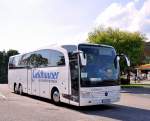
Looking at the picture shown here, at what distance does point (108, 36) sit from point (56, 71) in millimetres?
24284

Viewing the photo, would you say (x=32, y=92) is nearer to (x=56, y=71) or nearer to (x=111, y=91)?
(x=56, y=71)

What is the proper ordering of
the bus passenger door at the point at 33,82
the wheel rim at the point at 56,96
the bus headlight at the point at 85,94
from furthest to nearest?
the bus passenger door at the point at 33,82 → the wheel rim at the point at 56,96 → the bus headlight at the point at 85,94

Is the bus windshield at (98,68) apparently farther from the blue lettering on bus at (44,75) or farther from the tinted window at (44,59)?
the blue lettering on bus at (44,75)

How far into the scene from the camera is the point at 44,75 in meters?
20.3

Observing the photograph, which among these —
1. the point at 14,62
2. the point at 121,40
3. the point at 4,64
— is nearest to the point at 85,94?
the point at 14,62

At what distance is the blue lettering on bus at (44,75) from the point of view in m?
18.8

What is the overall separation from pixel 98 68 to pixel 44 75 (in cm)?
472

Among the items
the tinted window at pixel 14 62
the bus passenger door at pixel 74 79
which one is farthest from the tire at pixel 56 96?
the tinted window at pixel 14 62

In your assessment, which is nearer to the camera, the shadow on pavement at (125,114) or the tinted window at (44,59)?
the shadow on pavement at (125,114)

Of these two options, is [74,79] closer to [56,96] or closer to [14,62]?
[56,96]

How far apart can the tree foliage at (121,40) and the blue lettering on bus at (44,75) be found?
780 inches

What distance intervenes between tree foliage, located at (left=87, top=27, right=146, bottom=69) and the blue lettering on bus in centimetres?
1981

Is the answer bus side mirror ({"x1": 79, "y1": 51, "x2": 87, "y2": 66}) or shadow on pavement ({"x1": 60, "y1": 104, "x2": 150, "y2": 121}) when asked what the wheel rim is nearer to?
shadow on pavement ({"x1": 60, "y1": 104, "x2": 150, "y2": 121})

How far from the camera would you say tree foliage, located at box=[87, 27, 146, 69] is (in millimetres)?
41594
